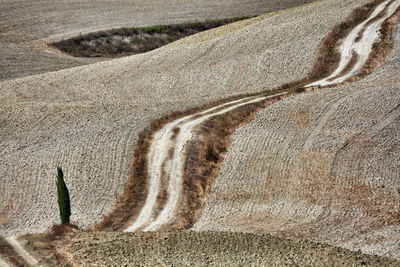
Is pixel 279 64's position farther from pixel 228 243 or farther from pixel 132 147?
pixel 228 243

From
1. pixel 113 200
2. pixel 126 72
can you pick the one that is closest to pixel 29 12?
pixel 126 72

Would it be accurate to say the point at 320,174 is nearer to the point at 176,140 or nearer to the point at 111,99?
the point at 176,140

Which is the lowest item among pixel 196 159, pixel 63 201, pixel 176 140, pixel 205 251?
pixel 196 159

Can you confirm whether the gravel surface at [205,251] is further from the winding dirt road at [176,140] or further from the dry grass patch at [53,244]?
the winding dirt road at [176,140]

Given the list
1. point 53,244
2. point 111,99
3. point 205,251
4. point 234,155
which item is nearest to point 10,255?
point 53,244

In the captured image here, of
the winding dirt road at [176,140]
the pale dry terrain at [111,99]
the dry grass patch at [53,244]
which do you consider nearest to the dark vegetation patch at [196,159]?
the winding dirt road at [176,140]

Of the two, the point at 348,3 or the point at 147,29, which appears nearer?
the point at 348,3

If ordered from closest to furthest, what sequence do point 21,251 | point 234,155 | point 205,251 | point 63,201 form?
point 205,251 < point 21,251 < point 63,201 < point 234,155
